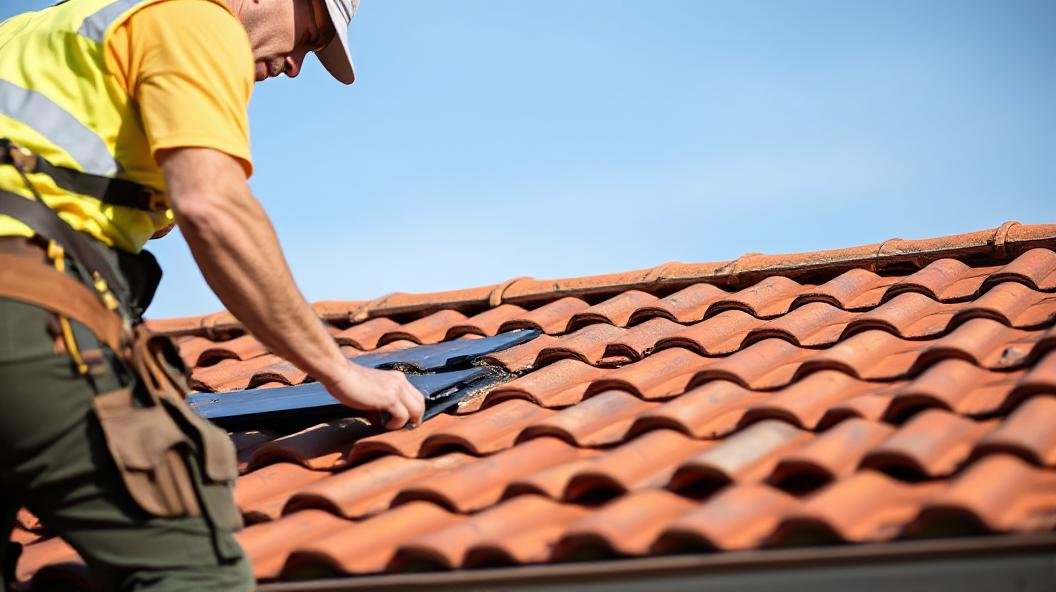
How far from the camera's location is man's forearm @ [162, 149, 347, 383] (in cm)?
253

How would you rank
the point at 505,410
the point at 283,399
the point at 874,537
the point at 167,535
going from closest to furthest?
the point at 874,537 < the point at 167,535 < the point at 505,410 < the point at 283,399

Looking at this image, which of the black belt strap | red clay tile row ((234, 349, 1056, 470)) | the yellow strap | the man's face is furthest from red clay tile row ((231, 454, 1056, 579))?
the man's face

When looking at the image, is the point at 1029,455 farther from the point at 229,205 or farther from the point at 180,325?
the point at 180,325

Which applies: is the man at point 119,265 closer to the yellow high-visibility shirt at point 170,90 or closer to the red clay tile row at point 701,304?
the yellow high-visibility shirt at point 170,90

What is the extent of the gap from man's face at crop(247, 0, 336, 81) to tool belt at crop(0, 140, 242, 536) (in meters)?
0.80

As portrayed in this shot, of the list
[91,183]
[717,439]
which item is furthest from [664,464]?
[91,183]

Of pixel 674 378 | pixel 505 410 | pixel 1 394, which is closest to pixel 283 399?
pixel 505 410

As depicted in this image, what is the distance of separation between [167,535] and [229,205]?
73 centimetres

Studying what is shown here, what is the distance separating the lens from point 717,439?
2.98 metres

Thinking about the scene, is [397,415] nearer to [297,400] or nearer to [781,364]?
[297,400]

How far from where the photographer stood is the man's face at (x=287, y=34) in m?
3.09

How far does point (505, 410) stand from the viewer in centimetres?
358

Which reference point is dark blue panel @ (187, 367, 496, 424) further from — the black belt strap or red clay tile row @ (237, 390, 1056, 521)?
the black belt strap

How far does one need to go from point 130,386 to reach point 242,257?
374 millimetres
